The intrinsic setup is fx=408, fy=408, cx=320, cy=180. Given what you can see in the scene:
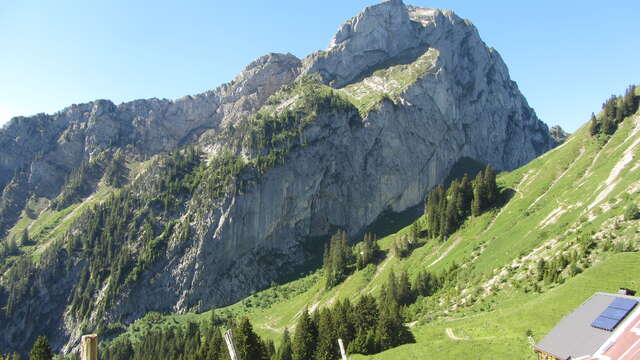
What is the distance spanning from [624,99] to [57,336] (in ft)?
743

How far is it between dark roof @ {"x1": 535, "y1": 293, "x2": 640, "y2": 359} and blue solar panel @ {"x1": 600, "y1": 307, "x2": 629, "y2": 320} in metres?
0.77

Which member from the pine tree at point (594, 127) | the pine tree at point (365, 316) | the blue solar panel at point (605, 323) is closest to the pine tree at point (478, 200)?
the pine tree at point (594, 127)

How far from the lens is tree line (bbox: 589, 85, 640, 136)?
3957 inches

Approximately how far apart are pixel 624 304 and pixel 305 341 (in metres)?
46.3

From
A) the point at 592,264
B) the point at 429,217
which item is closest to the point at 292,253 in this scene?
the point at 429,217

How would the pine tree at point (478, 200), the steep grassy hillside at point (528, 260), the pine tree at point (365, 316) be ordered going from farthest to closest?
the pine tree at point (478, 200) → the pine tree at point (365, 316) → the steep grassy hillside at point (528, 260)

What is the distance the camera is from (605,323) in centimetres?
2972

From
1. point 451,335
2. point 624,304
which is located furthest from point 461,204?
point 624,304

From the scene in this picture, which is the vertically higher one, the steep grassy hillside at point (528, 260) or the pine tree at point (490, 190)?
the pine tree at point (490, 190)

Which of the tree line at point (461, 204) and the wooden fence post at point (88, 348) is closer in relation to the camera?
the wooden fence post at point (88, 348)

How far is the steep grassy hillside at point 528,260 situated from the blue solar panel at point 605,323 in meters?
7.68

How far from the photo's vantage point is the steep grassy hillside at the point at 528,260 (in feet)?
146

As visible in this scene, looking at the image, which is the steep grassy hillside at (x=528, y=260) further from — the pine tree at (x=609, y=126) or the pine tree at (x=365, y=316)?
the pine tree at (x=365, y=316)

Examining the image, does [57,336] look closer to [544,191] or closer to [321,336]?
[321,336]
